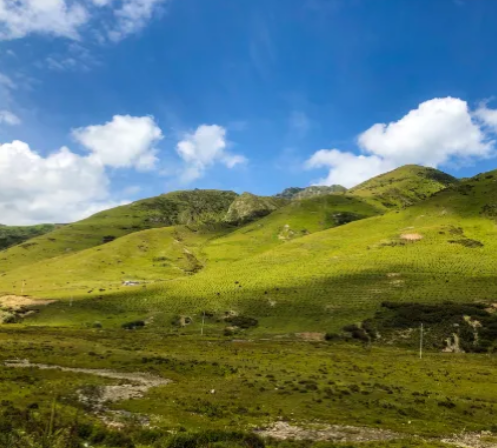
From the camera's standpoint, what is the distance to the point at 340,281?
134m

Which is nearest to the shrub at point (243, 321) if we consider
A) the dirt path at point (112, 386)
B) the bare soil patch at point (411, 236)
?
the dirt path at point (112, 386)

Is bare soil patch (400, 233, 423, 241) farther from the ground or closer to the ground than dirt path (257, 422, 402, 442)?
farther from the ground

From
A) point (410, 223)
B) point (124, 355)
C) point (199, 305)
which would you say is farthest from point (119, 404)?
point (410, 223)

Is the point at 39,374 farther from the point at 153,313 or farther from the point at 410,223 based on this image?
the point at 410,223

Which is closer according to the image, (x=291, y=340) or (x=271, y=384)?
(x=271, y=384)

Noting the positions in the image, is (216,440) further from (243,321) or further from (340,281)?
(340,281)

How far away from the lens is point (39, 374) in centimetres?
5447

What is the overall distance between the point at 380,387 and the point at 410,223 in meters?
151

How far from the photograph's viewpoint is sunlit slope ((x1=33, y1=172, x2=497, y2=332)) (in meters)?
115

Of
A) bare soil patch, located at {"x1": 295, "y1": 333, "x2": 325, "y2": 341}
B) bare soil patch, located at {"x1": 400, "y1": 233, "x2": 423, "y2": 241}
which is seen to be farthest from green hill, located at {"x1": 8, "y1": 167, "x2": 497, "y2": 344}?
bare soil patch, located at {"x1": 295, "y1": 333, "x2": 325, "y2": 341}

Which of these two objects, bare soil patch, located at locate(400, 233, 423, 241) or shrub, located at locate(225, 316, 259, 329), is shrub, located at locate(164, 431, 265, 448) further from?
bare soil patch, located at locate(400, 233, 423, 241)

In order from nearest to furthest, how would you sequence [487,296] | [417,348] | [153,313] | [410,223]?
[417,348]
[487,296]
[153,313]
[410,223]

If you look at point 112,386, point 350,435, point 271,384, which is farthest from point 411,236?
point 350,435

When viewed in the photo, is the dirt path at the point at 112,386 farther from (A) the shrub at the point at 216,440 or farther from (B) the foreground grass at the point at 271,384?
(A) the shrub at the point at 216,440
